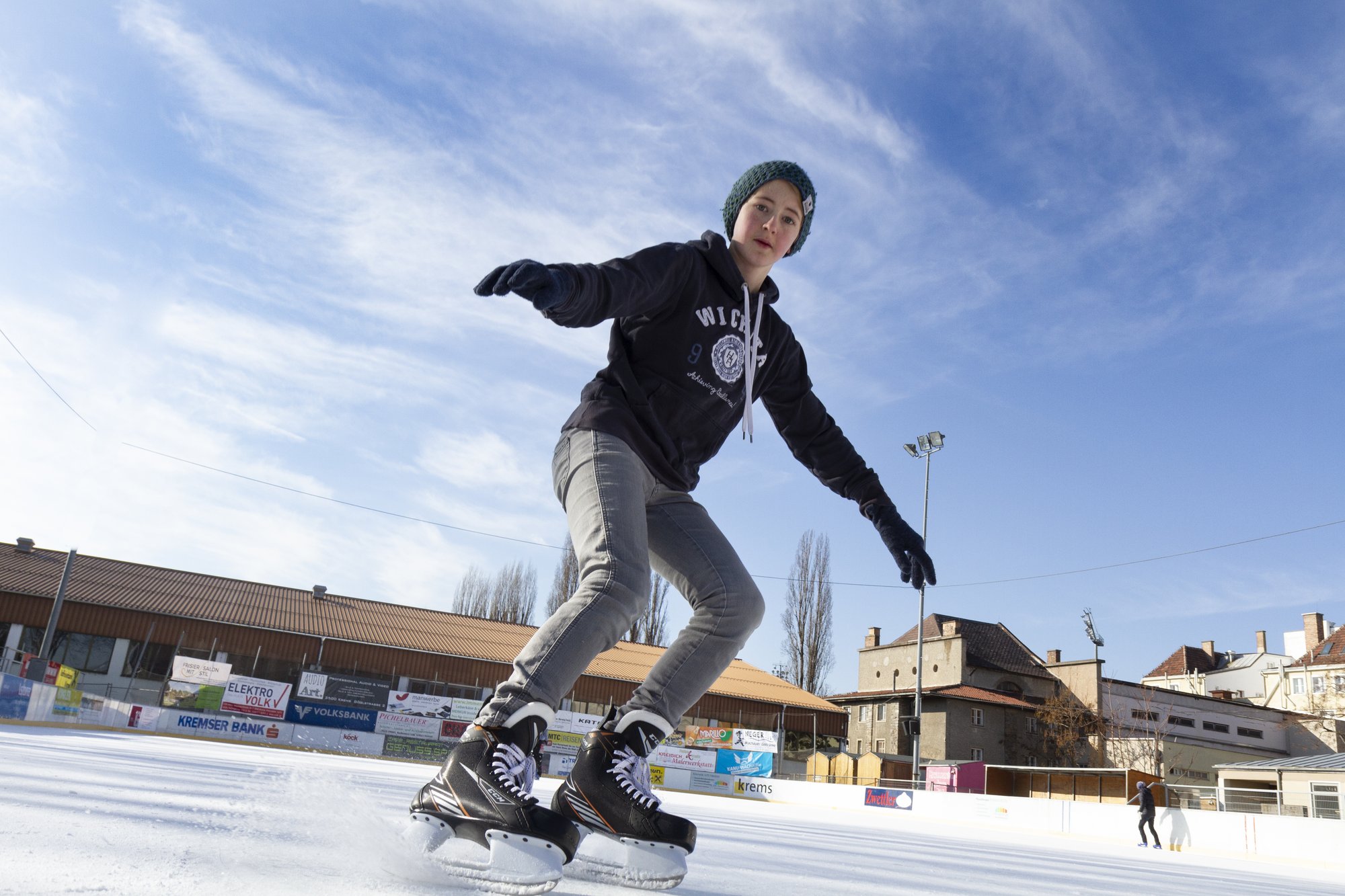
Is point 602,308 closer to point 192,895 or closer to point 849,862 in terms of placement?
point 192,895

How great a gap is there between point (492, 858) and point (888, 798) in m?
19.2

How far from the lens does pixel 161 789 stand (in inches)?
103

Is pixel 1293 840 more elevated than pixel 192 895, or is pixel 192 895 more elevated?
pixel 192 895

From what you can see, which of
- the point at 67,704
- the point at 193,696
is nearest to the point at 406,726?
the point at 193,696

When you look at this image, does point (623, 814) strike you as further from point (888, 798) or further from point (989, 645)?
point (989, 645)

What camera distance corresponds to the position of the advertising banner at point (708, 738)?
Answer: 80.7 ft

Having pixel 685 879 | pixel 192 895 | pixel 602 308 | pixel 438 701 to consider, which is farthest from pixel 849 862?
pixel 438 701

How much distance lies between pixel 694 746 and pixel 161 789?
23.3 meters

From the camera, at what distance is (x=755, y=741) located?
923 inches

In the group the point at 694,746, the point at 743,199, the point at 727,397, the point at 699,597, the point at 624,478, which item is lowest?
the point at 694,746

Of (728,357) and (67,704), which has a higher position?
(728,357)

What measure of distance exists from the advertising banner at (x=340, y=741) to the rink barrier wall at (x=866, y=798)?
2cm

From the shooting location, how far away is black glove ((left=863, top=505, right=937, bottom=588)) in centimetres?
252

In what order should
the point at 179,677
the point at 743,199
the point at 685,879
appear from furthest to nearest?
the point at 179,677 → the point at 743,199 → the point at 685,879
